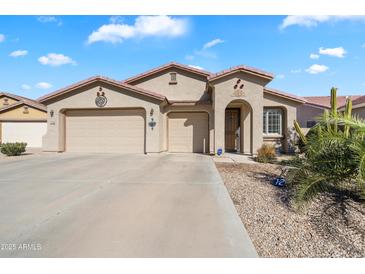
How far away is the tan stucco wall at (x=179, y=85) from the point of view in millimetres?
15953

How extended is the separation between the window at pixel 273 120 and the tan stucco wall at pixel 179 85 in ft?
13.1

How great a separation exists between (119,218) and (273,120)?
13328mm

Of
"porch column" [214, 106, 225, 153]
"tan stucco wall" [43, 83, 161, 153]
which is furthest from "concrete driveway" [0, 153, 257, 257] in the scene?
"tan stucco wall" [43, 83, 161, 153]

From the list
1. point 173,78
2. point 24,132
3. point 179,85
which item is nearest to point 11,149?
point 24,132

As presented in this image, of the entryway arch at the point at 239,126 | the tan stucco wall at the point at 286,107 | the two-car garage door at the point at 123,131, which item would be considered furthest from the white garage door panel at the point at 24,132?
the tan stucco wall at the point at 286,107

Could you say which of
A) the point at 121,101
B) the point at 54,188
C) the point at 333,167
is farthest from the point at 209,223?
the point at 121,101

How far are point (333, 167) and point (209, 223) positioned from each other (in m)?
3.26

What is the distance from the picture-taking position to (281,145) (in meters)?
15.5

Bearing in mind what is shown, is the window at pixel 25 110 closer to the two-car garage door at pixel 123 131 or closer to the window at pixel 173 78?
the two-car garage door at pixel 123 131

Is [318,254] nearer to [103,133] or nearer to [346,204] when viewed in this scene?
[346,204]

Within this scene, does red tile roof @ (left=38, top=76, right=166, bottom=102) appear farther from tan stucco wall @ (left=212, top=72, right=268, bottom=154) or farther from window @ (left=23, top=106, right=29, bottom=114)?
window @ (left=23, top=106, right=29, bottom=114)

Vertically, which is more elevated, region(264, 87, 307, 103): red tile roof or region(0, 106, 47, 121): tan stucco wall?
region(264, 87, 307, 103): red tile roof

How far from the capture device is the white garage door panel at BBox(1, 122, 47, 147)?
1994 centimetres
